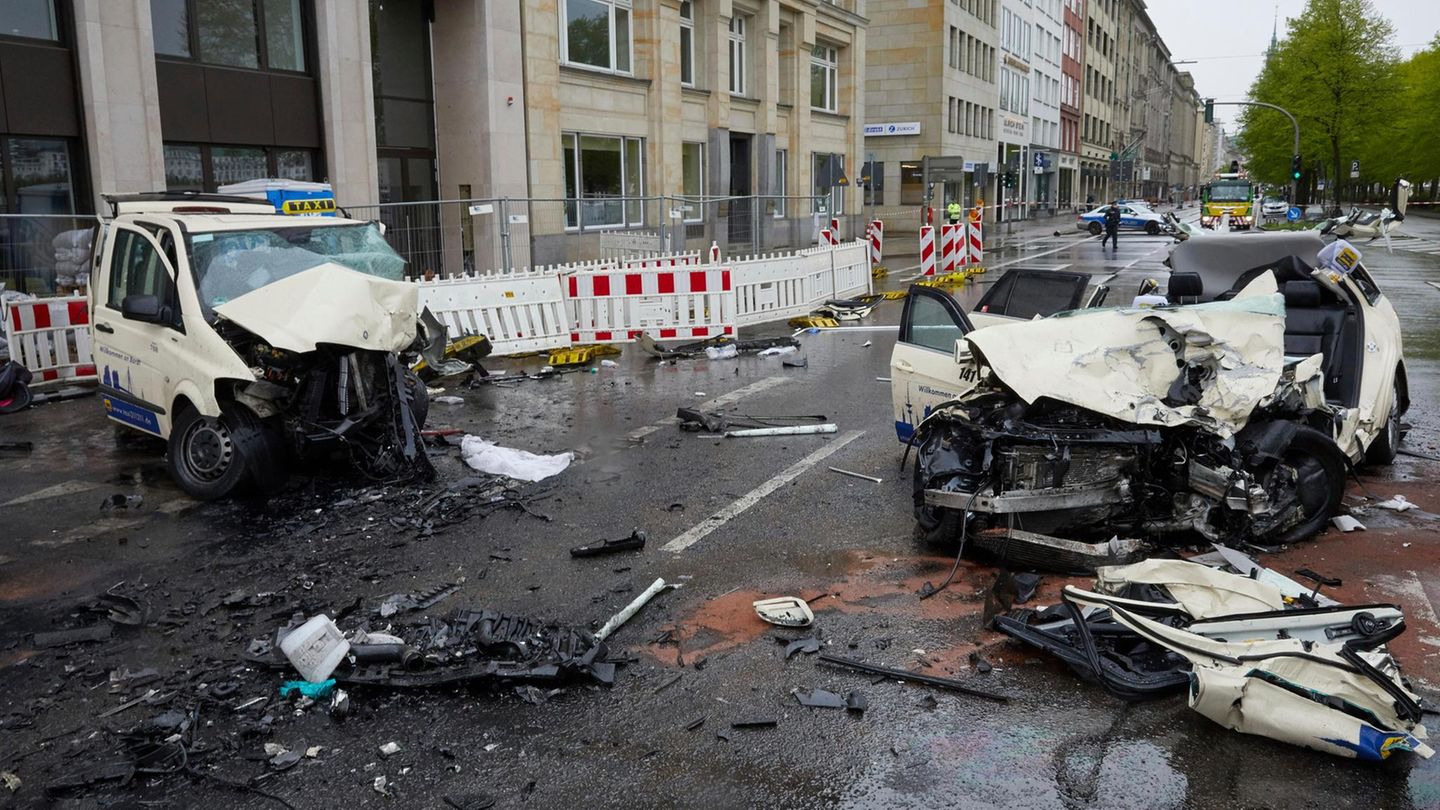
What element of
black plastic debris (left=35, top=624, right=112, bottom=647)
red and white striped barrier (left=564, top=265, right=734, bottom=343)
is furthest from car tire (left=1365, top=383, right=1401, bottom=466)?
red and white striped barrier (left=564, top=265, right=734, bottom=343)

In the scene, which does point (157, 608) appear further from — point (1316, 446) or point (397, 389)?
point (1316, 446)

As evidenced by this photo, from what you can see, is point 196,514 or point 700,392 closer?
point 196,514

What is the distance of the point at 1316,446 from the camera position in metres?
6.22

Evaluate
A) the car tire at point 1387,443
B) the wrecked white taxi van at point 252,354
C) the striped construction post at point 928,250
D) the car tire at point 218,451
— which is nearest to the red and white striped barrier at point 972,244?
the striped construction post at point 928,250

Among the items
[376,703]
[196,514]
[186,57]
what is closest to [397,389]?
[196,514]

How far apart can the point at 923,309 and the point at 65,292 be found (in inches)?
442

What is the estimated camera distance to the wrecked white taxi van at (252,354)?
7.56 meters

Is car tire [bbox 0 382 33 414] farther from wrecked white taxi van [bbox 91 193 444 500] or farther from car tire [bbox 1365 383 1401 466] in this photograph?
car tire [bbox 1365 383 1401 466]

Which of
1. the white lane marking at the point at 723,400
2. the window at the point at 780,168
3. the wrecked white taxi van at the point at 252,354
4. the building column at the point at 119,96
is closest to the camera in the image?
the wrecked white taxi van at the point at 252,354

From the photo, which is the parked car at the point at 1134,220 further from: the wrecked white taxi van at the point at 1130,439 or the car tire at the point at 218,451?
the car tire at the point at 218,451

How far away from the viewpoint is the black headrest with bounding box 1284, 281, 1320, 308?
761 cm

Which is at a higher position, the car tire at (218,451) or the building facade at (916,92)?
the building facade at (916,92)

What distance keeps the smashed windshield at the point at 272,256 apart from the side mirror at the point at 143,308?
315mm

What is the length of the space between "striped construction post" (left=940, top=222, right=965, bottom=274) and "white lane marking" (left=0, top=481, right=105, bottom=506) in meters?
19.7
